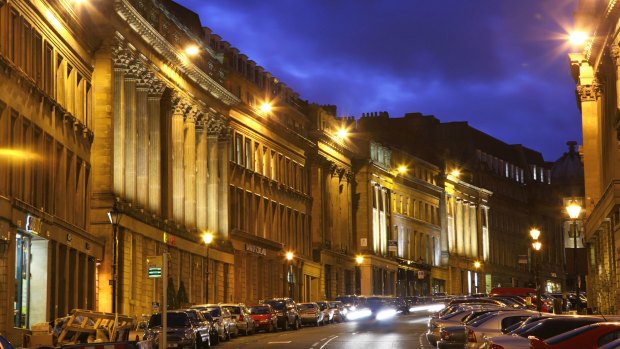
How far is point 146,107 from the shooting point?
7962 cm

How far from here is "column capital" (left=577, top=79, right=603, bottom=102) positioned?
80188 millimetres

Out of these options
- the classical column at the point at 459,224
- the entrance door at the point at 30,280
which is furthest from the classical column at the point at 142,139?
the classical column at the point at 459,224

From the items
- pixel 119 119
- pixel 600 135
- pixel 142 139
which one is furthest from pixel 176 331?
pixel 600 135

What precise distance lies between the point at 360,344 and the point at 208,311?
9.65 meters

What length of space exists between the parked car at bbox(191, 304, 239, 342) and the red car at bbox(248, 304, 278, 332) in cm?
769

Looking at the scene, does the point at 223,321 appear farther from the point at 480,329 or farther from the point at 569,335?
the point at 569,335

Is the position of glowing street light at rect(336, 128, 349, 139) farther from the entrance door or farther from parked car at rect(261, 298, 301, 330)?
the entrance door

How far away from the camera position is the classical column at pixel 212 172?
308 ft

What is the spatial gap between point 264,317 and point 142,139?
14.2m

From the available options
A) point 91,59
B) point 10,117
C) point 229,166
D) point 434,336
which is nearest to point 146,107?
point 91,59

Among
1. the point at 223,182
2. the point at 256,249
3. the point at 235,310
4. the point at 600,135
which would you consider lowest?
the point at 235,310

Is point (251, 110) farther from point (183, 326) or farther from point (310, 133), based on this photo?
point (183, 326)

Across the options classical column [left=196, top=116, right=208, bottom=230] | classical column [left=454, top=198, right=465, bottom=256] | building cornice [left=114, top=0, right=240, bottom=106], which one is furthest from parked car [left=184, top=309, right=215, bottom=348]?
classical column [left=454, top=198, right=465, bottom=256]

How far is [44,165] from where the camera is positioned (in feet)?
196
